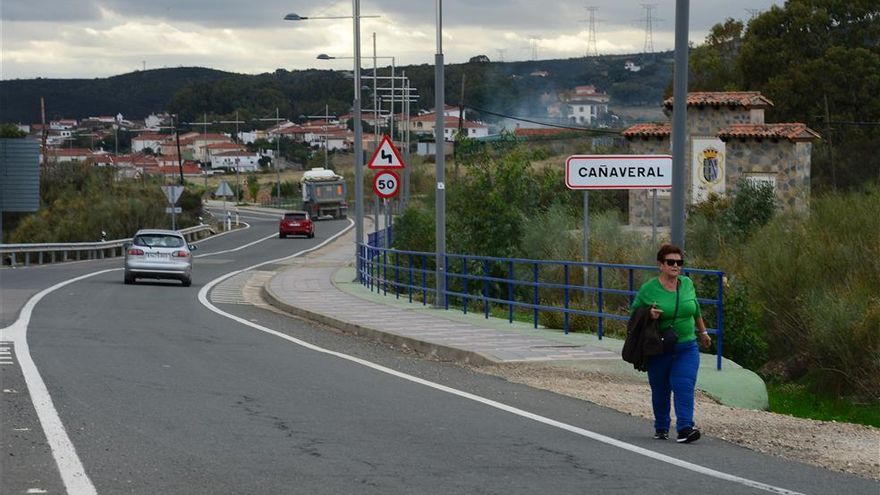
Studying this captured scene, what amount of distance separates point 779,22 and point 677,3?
176ft

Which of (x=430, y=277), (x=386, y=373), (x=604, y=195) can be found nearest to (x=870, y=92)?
(x=604, y=195)

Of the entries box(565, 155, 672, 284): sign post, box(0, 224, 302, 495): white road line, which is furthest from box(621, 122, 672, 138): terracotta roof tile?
box(0, 224, 302, 495): white road line

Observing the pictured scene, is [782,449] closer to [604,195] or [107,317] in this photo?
[107,317]

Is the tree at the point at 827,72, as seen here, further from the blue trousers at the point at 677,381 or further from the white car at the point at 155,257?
the blue trousers at the point at 677,381

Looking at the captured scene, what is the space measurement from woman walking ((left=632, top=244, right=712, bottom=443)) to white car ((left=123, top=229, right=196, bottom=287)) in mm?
25693

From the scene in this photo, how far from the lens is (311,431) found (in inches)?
451

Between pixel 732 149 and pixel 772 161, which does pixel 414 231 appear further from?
pixel 772 161

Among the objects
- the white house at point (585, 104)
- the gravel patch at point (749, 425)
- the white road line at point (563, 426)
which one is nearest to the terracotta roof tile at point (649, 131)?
the white road line at point (563, 426)

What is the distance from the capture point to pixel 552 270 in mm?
31766

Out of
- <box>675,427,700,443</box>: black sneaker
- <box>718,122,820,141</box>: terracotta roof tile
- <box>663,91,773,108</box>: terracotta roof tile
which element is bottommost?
<box>675,427,700,443</box>: black sneaker

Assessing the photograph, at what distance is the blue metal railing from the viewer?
64.2 ft

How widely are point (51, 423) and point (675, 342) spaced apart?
17.2 feet

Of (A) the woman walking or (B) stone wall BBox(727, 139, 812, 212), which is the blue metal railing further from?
(B) stone wall BBox(727, 139, 812, 212)

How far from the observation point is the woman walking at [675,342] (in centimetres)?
1138
